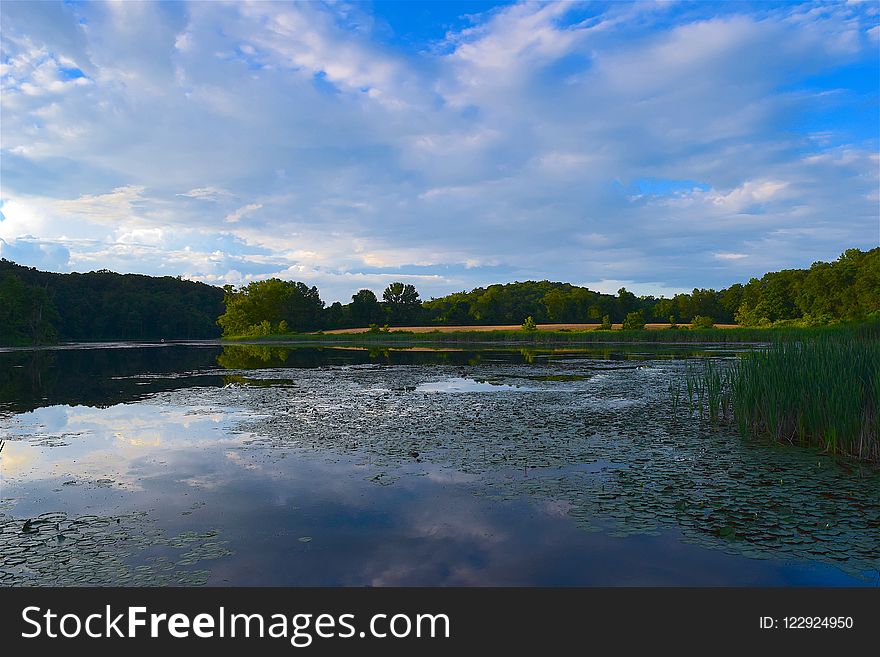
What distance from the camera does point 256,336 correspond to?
9212 cm

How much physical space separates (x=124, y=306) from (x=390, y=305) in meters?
64.3

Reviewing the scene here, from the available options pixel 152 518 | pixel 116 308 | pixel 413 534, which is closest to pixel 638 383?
pixel 413 534

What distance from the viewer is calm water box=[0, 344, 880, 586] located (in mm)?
6023

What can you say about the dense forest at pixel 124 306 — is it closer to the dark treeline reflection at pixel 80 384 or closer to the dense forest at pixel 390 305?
the dense forest at pixel 390 305

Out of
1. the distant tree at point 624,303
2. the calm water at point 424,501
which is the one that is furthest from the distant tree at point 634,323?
the calm water at point 424,501

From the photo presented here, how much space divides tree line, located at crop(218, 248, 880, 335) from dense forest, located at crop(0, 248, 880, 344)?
9.4 inches

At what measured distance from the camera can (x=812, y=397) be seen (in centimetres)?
1139

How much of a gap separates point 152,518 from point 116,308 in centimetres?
14660

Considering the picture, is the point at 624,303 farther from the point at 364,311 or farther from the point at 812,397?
the point at 812,397

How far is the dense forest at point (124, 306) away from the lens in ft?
410

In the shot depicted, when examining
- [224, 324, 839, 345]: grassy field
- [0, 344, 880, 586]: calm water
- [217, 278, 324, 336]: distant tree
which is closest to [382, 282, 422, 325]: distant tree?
[217, 278, 324, 336]: distant tree

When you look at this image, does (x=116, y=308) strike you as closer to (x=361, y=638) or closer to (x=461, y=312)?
(x=461, y=312)

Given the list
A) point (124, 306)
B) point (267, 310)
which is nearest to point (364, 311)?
point (267, 310)

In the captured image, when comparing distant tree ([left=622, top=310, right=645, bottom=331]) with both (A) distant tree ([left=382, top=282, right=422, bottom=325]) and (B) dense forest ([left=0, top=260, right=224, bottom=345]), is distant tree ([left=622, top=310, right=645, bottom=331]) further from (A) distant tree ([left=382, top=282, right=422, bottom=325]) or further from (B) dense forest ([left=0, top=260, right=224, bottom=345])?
(B) dense forest ([left=0, top=260, right=224, bottom=345])
